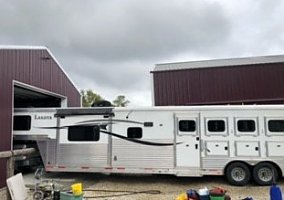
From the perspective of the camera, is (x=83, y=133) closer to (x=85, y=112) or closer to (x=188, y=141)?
(x=85, y=112)

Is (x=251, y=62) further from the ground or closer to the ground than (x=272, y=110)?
further from the ground

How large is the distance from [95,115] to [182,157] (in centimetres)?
348

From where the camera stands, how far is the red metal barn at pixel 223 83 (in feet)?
65.5

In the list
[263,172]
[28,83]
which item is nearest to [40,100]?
[28,83]

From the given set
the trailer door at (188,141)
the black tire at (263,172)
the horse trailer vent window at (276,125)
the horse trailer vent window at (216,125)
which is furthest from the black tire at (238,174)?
the horse trailer vent window at (276,125)

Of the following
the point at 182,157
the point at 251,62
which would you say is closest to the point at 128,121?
the point at 182,157

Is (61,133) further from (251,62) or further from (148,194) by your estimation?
(251,62)

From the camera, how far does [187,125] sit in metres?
12.1

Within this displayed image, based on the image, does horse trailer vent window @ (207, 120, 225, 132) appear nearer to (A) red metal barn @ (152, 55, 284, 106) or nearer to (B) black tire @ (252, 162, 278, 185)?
(B) black tire @ (252, 162, 278, 185)

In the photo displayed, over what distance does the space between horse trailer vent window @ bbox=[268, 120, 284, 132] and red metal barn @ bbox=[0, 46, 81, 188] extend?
8.80m

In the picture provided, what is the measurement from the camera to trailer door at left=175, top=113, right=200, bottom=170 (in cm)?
1190

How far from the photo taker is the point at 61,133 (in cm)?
1284

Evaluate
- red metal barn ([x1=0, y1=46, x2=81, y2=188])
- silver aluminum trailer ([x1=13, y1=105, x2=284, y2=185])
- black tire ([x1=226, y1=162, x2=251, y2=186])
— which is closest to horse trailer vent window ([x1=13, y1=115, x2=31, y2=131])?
silver aluminum trailer ([x1=13, y1=105, x2=284, y2=185])

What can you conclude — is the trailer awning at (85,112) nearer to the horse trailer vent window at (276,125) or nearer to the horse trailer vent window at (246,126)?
the horse trailer vent window at (246,126)
